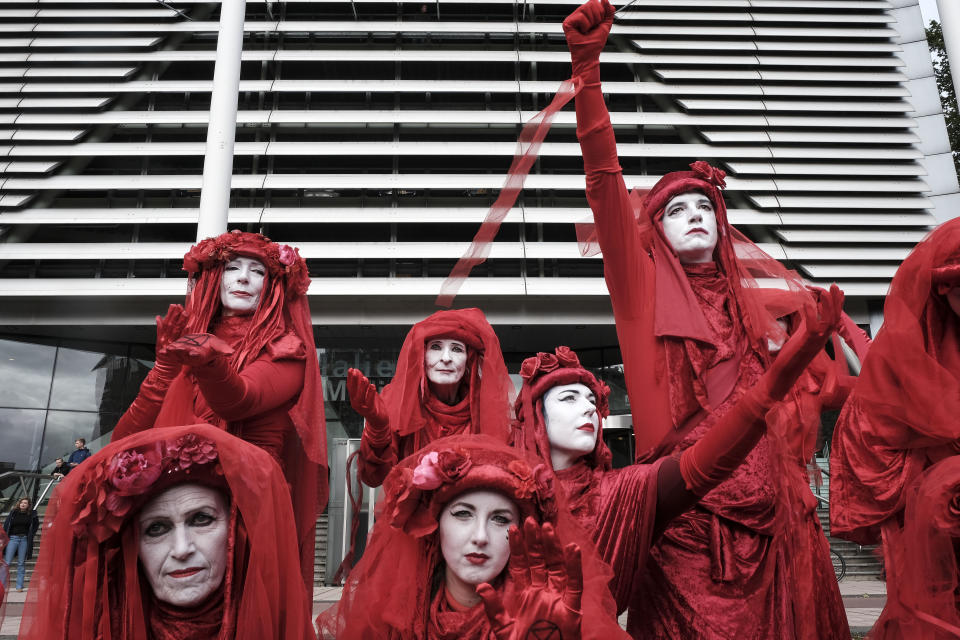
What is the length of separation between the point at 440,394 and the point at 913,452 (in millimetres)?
2070

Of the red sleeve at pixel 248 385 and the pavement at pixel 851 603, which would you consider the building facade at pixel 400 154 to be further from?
the red sleeve at pixel 248 385

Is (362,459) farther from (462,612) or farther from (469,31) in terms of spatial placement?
(469,31)

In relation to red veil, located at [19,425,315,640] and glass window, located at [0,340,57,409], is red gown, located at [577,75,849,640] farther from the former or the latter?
glass window, located at [0,340,57,409]

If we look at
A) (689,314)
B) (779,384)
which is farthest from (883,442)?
(689,314)

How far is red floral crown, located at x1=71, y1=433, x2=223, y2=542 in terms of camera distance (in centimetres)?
185

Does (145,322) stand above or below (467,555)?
above

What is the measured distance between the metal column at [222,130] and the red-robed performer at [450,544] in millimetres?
4350

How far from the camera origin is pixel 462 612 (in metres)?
2.10

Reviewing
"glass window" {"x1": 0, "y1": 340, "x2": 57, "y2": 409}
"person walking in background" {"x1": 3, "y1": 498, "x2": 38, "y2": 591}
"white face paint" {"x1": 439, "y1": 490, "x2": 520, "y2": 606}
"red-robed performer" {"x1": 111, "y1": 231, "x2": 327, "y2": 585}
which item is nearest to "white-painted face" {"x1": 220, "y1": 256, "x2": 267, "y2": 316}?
"red-robed performer" {"x1": 111, "y1": 231, "x2": 327, "y2": 585}

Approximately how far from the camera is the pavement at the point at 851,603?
481cm

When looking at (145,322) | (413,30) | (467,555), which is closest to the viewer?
(467,555)

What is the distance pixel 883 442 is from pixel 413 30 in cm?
1090

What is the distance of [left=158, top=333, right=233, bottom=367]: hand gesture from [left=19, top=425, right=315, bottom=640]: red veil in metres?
0.39

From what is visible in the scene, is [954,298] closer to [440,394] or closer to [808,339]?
[808,339]
